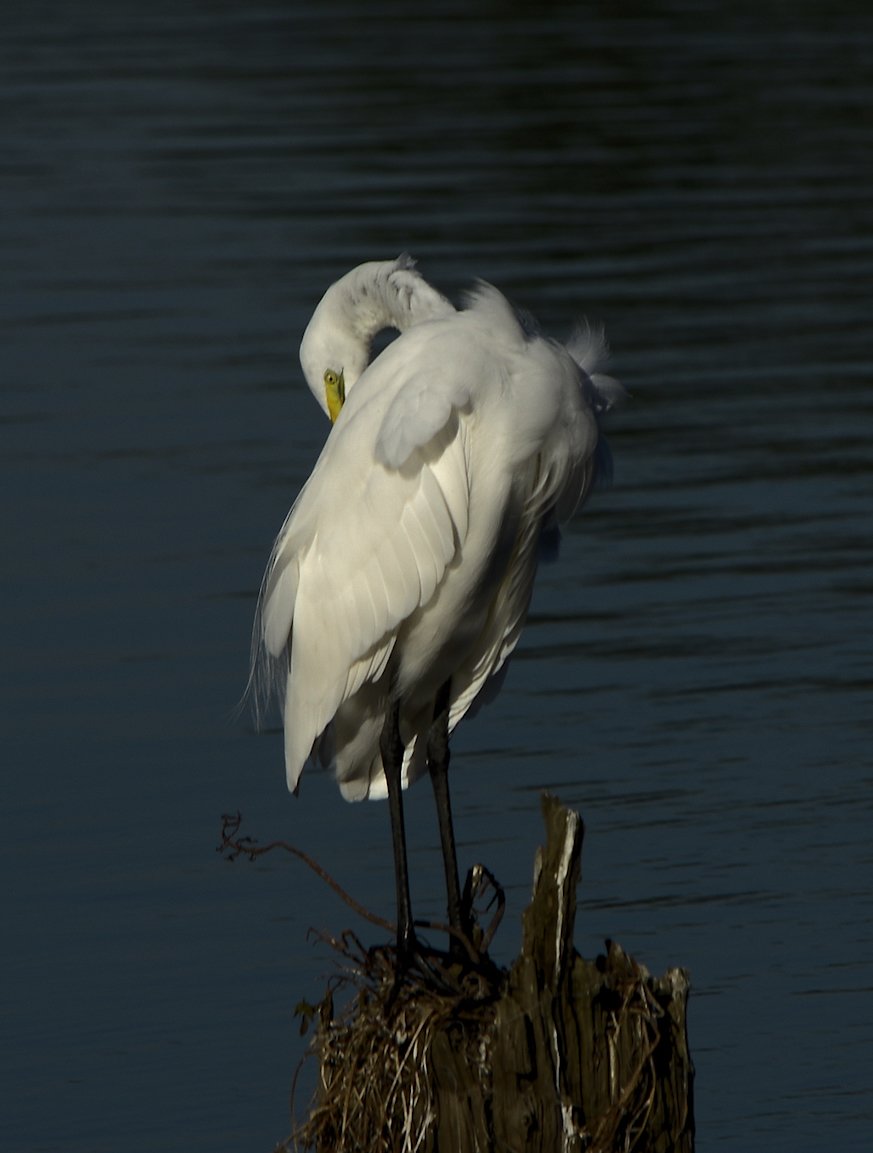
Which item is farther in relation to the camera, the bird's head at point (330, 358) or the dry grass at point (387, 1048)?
the bird's head at point (330, 358)

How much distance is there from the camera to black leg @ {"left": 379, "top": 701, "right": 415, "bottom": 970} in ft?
19.8

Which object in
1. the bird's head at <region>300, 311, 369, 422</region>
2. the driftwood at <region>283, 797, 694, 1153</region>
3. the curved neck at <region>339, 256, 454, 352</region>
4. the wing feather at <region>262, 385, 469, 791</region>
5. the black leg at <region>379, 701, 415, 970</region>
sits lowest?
the driftwood at <region>283, 797, 694, 1153</region>

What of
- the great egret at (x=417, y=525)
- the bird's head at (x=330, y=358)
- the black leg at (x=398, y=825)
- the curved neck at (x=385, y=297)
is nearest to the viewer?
the black leg at (x=398, y=825)

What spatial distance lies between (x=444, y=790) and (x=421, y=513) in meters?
0.85

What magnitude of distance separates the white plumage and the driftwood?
109 centimetres

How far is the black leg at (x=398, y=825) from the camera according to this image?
604 cm

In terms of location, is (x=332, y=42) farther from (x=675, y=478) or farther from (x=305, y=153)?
(x=675, y=478)

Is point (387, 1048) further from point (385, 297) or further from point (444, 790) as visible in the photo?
point (385, 297)

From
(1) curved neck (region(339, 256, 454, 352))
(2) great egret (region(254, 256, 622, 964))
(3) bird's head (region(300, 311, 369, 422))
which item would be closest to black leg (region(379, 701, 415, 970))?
(2) great egret (region(254, 256, 622, 964))

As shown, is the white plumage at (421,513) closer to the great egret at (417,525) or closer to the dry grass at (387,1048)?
the great egret at (417,525)

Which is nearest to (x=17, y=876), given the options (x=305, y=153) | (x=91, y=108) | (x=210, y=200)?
(x=210, y=200)

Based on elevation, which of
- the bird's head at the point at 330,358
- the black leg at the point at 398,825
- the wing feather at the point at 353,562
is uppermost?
the bird's head at the point at 330,358

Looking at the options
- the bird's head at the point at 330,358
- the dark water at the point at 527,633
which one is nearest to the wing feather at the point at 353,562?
the bird's head at the point at 330,358

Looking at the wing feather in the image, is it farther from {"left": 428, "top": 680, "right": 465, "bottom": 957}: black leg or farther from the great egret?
{"left": 428, "top": 680, "right": 465, "bottom": 957}: black leg
